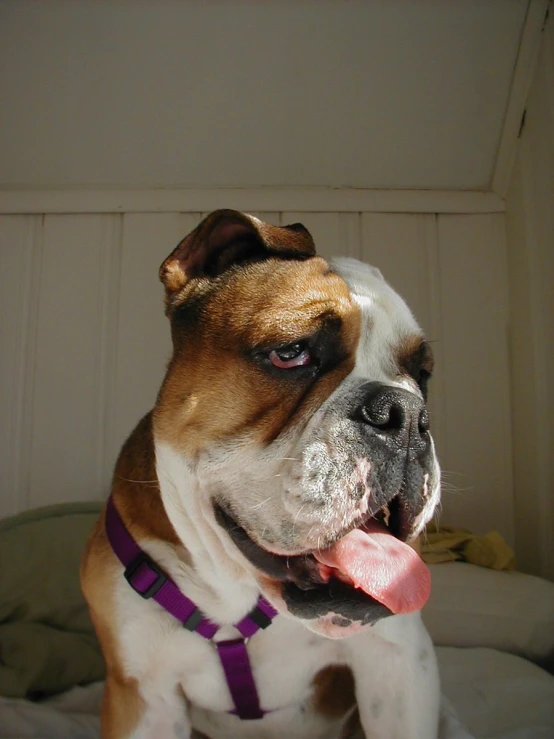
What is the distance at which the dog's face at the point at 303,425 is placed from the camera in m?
1.33

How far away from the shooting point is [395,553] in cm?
137

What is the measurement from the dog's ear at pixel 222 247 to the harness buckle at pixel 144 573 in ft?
2.07

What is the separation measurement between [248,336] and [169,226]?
1904mm

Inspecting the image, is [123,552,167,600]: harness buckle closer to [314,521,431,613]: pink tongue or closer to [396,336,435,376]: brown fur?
[314,521,431,613]: pink tongue

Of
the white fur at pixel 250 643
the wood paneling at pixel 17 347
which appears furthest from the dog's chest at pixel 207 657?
the wood paneling at pixel 17 347

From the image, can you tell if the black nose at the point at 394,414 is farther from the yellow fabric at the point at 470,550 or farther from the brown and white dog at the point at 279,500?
the yellow fabric at the point at 470,550

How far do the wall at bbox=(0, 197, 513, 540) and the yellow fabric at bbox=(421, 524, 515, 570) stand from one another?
0.32m

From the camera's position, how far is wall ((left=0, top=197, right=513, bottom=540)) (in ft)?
10.4

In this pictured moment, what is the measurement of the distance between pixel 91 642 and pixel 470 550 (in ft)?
4.60

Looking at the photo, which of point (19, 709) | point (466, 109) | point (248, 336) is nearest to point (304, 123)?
point (466, 109)

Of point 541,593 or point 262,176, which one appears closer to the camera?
point 541,593

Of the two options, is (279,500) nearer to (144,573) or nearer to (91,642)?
(144,573)

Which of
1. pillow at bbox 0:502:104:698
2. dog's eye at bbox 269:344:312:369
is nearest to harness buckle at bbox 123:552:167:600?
dog's eye at bbox 269:344:312:369

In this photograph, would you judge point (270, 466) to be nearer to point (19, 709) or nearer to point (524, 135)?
point (19, 709)
